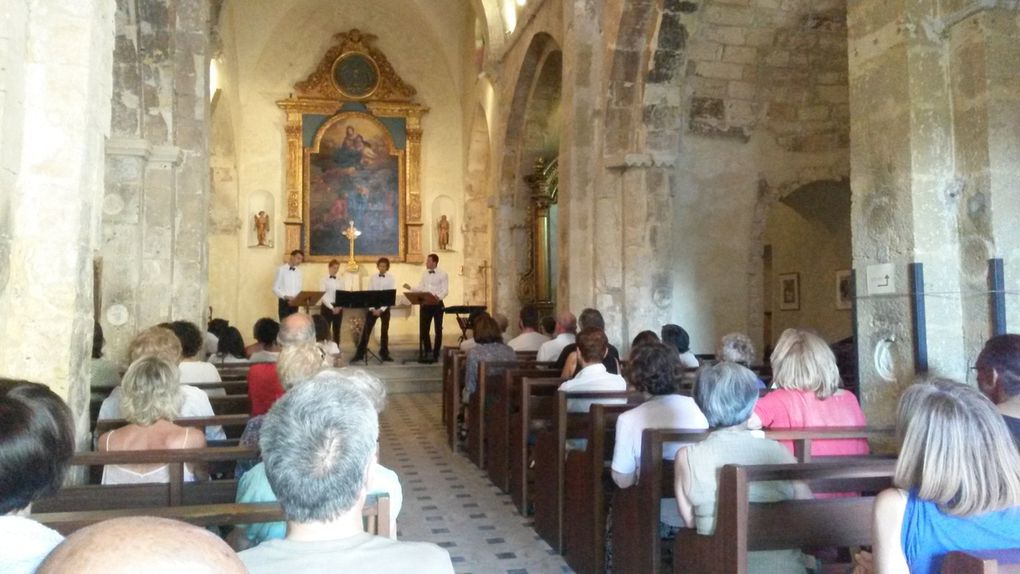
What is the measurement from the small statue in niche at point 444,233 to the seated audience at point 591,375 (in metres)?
13.6

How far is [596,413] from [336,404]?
2711 millimetres

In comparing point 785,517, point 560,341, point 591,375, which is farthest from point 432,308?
point 785,517

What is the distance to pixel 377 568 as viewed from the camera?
158 cm

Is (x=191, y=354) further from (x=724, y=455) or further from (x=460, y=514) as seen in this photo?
(x=724, y=455)

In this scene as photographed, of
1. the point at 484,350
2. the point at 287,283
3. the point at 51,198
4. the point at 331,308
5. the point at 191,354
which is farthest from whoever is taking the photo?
the point at 287,283

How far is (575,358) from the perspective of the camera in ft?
20.3

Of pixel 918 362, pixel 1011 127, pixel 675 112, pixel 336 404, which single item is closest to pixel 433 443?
pixel 675 112

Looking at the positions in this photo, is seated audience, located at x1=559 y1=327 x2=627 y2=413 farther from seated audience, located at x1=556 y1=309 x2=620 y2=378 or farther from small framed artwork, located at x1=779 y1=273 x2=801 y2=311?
small framed artwork, located at x1=779 y1=273 x2=801 y2=311

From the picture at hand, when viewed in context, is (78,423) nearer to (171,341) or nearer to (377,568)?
(171,341)

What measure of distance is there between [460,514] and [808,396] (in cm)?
305

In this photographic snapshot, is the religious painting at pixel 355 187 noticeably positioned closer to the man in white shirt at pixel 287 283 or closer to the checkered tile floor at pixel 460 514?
the man in white shirt at pixel 287 283

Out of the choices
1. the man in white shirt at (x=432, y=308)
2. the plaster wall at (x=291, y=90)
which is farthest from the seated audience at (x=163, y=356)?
the plaster wall at (x=291, y=90)

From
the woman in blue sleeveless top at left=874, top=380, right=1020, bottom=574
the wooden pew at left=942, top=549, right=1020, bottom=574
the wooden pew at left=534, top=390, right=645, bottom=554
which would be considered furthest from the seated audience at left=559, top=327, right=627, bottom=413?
the wooden pew at left=942, top=549, right=1020, bottom=574

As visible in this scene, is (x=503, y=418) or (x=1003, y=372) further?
(x=503, y=418)
